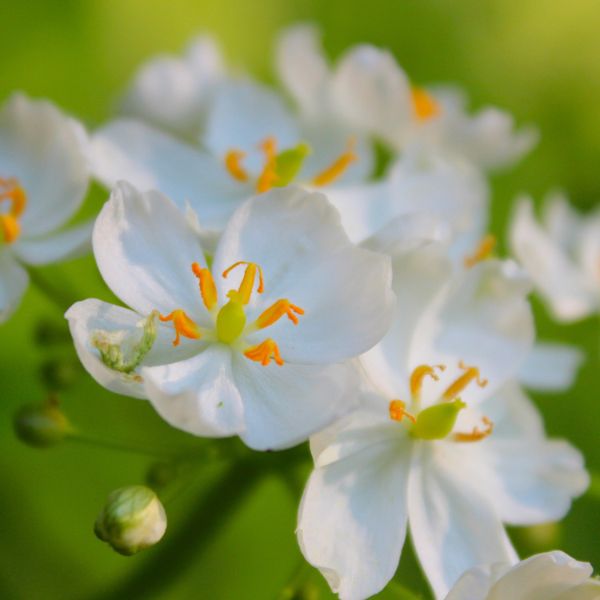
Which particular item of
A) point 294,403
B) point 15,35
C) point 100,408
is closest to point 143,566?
point 294,403

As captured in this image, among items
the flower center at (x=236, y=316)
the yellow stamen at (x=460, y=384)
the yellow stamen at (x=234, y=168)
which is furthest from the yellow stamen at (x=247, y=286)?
the yellow stamen at (x=234, y=168)

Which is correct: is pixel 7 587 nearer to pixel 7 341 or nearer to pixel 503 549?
pixel 7 341

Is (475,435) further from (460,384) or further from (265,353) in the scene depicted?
(265,353)

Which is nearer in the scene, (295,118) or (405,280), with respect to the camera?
(405,280)

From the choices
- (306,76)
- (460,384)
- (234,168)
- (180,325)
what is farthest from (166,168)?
(460,384)

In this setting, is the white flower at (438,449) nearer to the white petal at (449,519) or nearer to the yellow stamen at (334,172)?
the white petal at (449,519)

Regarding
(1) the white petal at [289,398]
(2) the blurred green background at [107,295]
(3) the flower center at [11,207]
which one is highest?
(3) the flower center at [11,207]
